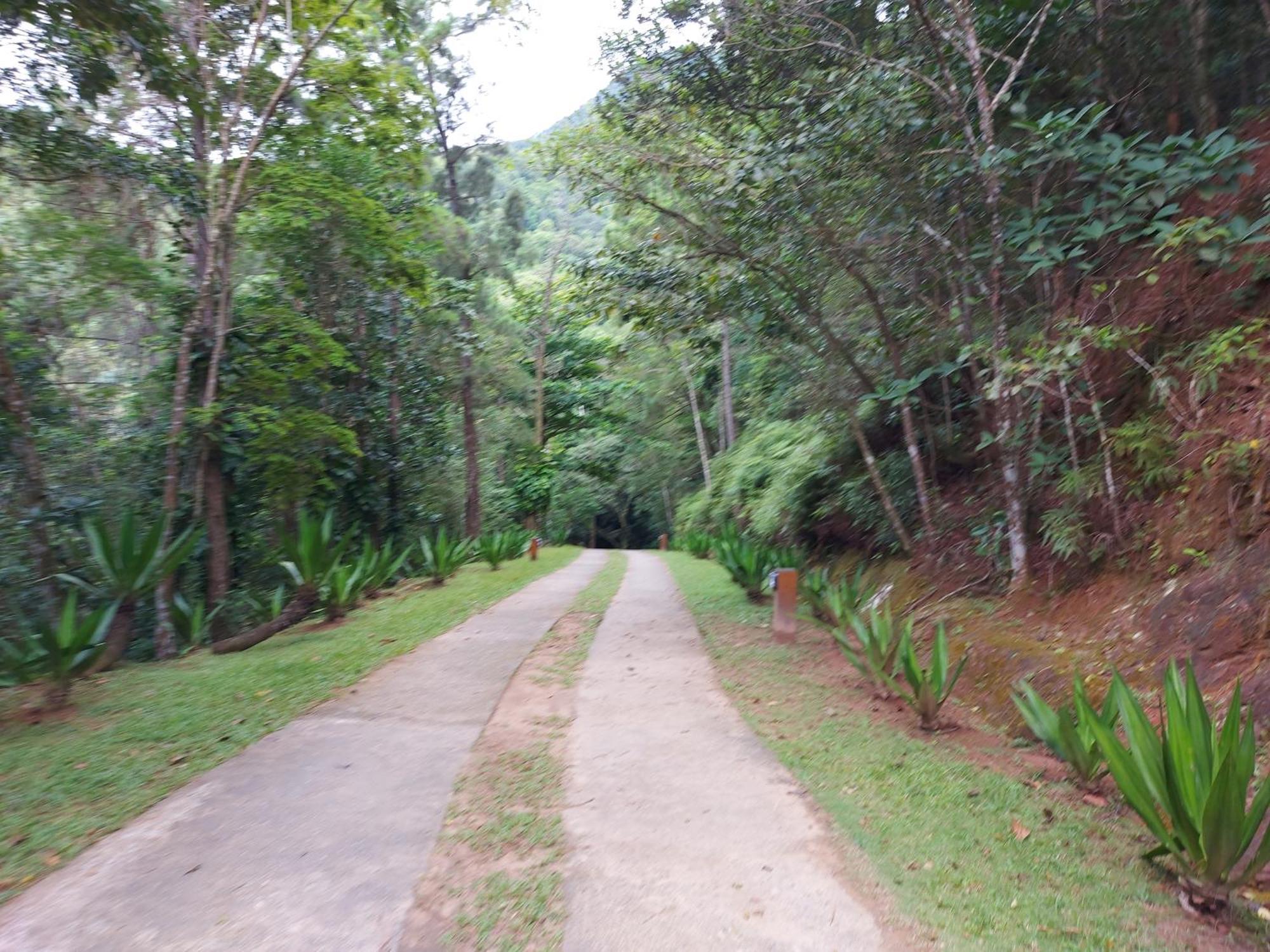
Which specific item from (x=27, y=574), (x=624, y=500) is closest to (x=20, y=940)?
(x=27, y=574)

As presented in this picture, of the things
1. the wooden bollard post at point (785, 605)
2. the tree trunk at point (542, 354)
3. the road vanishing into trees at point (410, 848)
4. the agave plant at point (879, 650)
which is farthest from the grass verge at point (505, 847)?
the tree trunk at point (542, 354)

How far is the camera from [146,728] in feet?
19.1

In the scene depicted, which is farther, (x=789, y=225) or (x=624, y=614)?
(x=624, y=614)

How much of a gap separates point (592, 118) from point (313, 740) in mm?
9301

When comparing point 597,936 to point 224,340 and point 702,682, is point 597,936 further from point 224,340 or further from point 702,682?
point 224,340

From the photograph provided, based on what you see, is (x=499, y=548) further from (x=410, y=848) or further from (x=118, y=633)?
(x=410, y=848)

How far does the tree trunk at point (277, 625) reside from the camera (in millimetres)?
9547

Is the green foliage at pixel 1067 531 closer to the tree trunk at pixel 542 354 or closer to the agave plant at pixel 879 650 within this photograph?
the agave plant at pixel 879 650

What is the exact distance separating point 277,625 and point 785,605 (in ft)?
21.3

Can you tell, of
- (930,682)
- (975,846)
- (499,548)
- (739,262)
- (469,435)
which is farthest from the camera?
(469,435)

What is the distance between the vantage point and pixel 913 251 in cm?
944

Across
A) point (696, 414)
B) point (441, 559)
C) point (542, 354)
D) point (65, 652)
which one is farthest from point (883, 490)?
point (542, 354)

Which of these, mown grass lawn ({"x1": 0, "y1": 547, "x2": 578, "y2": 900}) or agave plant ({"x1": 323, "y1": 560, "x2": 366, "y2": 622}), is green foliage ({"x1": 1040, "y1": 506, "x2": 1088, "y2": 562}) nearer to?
mown grass lawn ({"x1": 0, "y1": 547, "x2": 578, "y2": 900})

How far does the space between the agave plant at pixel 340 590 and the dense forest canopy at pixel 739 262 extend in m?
0.54
